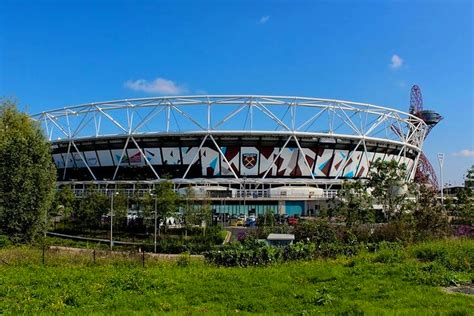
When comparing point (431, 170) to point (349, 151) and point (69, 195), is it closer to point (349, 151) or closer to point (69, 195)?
point (349, 151)

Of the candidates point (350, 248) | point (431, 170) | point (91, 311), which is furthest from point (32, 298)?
point (431, 170)

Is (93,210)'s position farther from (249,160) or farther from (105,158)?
Result: (105,158)

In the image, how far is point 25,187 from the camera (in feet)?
73.8

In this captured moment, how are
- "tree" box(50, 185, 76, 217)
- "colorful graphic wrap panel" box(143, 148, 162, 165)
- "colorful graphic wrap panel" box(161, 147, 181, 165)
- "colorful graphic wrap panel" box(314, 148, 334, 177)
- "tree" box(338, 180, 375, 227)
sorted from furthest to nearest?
"colorful graphic wrap panel" box(314, 148, 334, 177)
"colorful graphic wrap panel" box(143, 148, 162, 165)
"colorful graphic wrap panel" box(161, 147, 181, 165)
"tree" box(50, 185, 76, 217)
"tree" box(338, 180, 375, 227)

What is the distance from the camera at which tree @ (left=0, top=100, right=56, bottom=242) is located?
2205 cm

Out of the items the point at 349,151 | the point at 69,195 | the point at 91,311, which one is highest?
the point at 349,151

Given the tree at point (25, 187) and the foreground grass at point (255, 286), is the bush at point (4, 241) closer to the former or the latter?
the tree at point (25, 187)

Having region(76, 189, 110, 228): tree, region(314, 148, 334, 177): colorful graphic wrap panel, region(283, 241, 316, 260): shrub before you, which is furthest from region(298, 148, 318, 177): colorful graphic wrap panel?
region(283, 241, 316, 260): shrub

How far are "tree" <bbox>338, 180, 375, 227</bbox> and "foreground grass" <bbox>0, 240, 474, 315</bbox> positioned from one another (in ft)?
49.1

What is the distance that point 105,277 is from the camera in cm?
1214

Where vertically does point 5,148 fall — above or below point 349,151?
below

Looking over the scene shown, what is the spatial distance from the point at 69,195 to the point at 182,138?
20198 millimetres

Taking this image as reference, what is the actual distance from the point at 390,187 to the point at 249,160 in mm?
30988

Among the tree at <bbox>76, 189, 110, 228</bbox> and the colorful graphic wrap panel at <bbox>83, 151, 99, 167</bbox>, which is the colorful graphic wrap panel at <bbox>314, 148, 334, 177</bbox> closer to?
the colorful graphic wrap panel at <bbox>83, 151, 99, 167</bbox>
